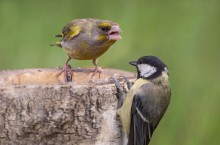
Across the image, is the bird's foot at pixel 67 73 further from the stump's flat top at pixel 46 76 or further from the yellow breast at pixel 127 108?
the yellow breast at pixel 127 108

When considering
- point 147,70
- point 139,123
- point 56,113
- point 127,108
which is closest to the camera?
point 56,113

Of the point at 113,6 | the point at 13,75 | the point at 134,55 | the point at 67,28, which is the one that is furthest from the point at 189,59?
the point at 13,75

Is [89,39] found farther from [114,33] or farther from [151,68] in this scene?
[151,68]

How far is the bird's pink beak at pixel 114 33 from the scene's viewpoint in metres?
4.31

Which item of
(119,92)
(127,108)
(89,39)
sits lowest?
(127,108)

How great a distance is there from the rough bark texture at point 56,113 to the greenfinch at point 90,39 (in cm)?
66

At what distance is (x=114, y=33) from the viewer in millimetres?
4336

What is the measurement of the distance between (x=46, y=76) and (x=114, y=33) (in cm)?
49

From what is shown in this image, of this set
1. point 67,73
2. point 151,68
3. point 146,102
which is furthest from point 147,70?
point 67,73

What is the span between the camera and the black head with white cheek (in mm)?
4238

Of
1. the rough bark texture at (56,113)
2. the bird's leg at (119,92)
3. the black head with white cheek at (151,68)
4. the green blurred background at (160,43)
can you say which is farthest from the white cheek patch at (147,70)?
the green blurred background at (160,43)

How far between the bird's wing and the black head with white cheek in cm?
21

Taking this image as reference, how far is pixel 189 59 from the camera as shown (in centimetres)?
574

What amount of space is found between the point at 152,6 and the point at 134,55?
690mm
